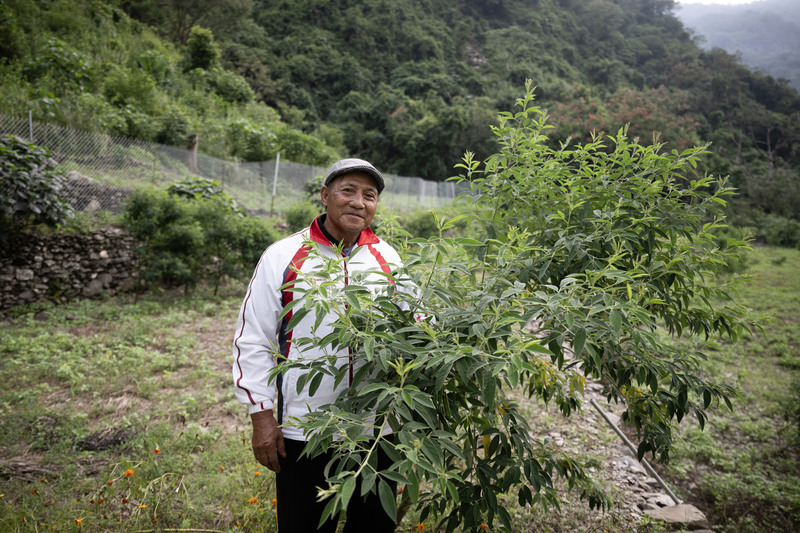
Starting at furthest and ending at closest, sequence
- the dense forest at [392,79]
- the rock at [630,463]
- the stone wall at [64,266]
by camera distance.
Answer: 1. the dense forest at [392,79]
2. the stone wall at [64,266]
3. the rock at [630,463]

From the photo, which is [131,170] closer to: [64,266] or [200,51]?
[64,266]

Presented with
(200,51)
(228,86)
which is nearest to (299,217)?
(228,86)

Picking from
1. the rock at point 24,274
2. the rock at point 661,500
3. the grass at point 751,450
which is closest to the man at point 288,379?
the grass at point 751,450

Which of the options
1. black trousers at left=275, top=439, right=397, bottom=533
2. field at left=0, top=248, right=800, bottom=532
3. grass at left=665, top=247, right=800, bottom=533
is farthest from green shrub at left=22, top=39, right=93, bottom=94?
grass at left=665, top=247, right=800, bottom=533

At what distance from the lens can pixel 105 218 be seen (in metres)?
6.45

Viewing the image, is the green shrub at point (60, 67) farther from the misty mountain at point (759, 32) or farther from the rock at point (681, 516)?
the misty mountain at point (759, 32)

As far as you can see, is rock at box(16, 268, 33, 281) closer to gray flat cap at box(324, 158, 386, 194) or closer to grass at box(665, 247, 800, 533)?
gray flat cap at box(324, 158, 386, 194)

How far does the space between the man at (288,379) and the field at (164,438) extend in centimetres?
72

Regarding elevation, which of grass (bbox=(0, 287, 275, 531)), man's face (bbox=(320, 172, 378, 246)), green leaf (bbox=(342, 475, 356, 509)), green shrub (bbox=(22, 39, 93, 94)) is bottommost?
grass (bbox=(0, 287, 275, 531))

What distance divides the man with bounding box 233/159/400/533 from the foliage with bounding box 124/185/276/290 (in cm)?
503

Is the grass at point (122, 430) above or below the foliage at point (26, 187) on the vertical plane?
below

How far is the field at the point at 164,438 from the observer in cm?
218

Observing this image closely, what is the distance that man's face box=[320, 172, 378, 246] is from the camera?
167cm

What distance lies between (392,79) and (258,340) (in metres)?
32.3
